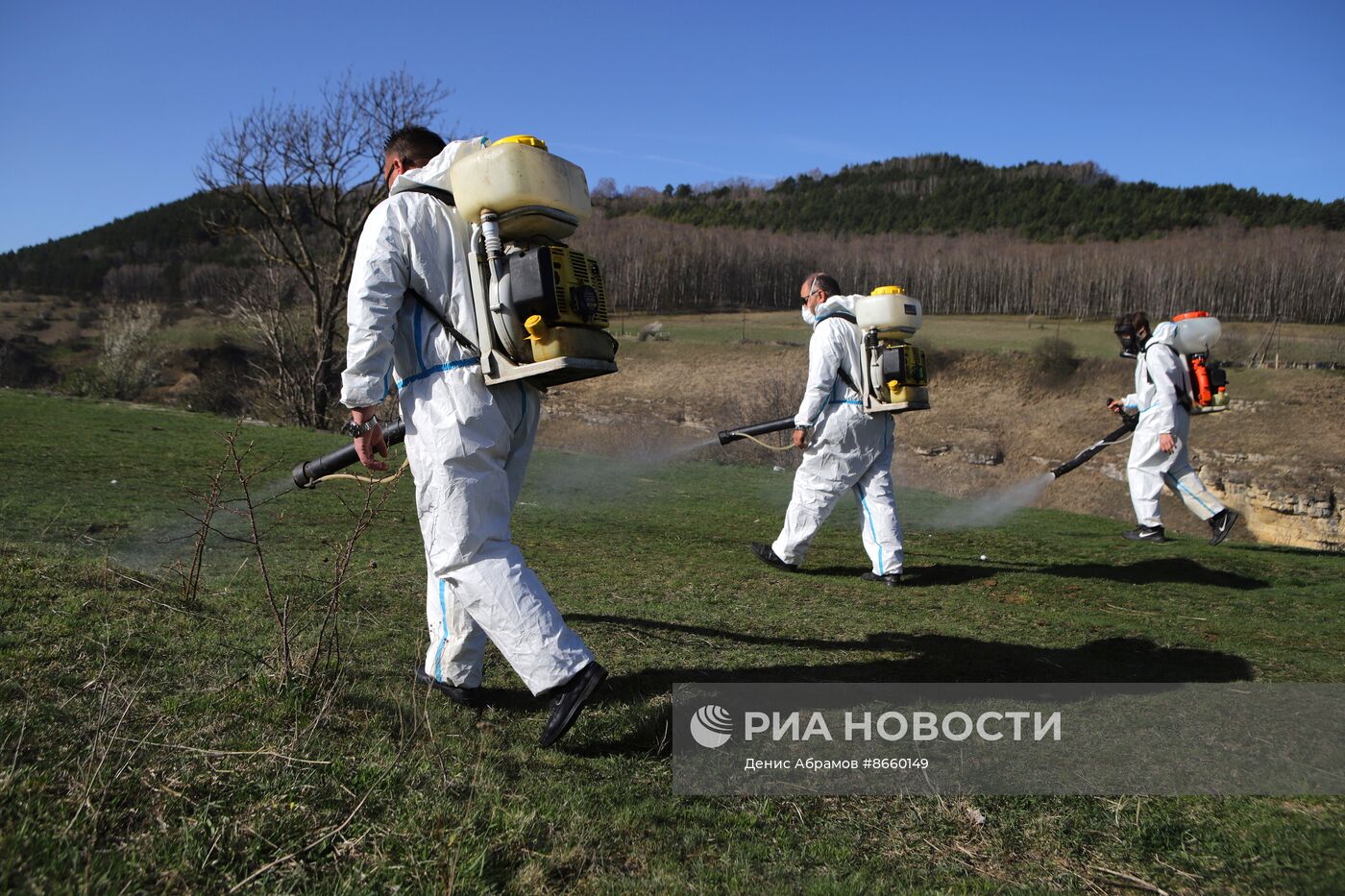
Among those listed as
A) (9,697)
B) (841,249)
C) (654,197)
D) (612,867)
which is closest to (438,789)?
(612,867)

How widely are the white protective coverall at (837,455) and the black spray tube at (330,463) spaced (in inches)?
160

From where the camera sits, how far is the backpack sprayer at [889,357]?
738cm

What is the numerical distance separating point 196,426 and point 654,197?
119 m

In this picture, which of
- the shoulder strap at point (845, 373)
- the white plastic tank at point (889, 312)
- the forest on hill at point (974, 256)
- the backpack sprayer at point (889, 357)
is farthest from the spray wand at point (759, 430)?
the forest on hill at point (974, 256)

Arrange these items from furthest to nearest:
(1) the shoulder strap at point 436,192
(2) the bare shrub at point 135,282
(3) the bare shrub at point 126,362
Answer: (2) the bare shrub at point 135,282 < (3) the bare shrub at point 126,362 < (1) the shoulder strap at point 436,192

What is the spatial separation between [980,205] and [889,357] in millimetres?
106294

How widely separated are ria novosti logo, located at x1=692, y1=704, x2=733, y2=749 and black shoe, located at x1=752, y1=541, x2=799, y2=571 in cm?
381

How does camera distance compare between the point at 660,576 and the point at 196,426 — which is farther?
the point at 196,426

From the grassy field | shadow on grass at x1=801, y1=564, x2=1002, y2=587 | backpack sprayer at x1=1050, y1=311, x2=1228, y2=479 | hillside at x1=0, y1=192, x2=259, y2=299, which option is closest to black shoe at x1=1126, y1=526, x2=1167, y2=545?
backpack sprayer at x1=1050, y1=311, x2=1228, y2=479

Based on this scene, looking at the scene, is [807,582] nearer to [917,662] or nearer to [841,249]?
[917,662]

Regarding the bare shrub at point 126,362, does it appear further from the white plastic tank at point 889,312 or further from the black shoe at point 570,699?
the black shoe at point 570,699

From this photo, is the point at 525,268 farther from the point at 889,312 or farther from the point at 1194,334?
the point at 1194,334

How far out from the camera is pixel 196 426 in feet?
46.3

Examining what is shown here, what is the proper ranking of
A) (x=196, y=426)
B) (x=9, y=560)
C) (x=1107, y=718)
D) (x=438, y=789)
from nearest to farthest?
(x=438, y=789) < (x=1107, y=718) < (x=9, y=560) < (x=196, y=426)
